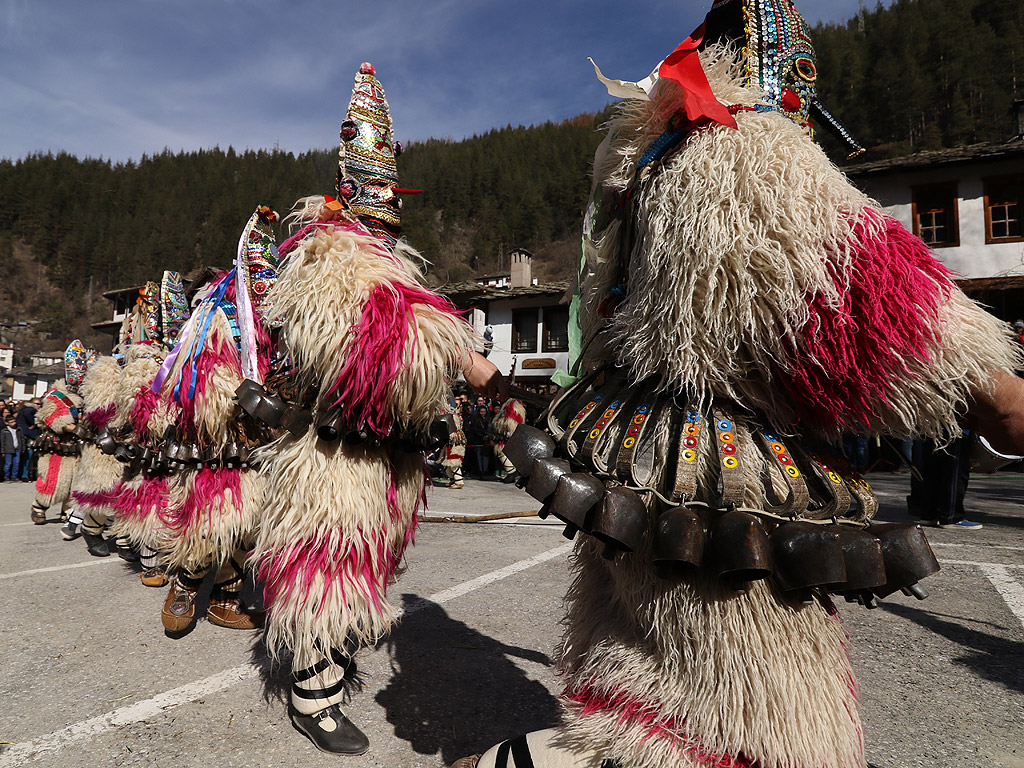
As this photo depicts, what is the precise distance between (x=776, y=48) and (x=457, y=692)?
263cm

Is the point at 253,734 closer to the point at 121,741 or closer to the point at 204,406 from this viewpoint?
the point at 121,741

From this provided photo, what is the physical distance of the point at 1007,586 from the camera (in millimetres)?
4172

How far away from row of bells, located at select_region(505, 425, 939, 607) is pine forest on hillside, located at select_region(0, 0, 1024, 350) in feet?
159

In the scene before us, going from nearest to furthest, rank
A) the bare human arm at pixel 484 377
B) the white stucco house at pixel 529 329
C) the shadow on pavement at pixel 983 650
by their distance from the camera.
A: the bare human arm at pixel 484 377
the shadow on pavement at pixel 983 650
the white stucco house at pixel 529 329

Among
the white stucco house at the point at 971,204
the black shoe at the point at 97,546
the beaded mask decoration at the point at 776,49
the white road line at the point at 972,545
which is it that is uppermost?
the white stucco house at the point at 971,204

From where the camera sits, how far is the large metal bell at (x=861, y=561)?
1.06 meters

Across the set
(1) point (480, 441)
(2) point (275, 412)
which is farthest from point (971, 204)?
(2) point (275, 412)

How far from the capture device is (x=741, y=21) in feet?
5.08

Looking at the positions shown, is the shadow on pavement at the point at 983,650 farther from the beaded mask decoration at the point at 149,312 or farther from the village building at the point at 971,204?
the village building at the point at 971,204

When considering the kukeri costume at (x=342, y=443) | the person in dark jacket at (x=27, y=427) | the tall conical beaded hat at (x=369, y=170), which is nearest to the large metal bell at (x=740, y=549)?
the kukeri costume at (x=342, y=443)

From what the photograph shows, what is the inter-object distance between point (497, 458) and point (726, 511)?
42.6 ft

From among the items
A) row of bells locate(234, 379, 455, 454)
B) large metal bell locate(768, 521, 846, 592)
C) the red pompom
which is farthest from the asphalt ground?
the red pompom

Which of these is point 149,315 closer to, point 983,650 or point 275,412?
point 275,412

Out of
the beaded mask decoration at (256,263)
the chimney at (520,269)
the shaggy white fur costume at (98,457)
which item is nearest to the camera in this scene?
the beaded mask decoration at (256,263)
